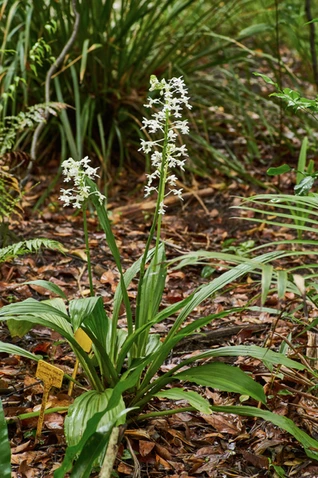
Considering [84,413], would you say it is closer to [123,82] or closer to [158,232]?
[158,232]

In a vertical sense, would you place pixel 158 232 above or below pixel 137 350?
above

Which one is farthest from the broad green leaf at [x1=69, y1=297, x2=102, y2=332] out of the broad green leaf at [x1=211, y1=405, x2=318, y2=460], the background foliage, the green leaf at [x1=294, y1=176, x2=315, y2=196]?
the background foliage

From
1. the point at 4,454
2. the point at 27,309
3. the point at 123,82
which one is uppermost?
the point at 123,82

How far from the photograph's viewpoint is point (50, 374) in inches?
72.8

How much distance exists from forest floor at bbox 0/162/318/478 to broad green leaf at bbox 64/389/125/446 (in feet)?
0.60

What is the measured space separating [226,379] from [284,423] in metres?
0.20

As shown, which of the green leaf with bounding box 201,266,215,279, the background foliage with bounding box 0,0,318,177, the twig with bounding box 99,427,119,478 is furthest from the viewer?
the background foliage with bounding box 0,0,318,177

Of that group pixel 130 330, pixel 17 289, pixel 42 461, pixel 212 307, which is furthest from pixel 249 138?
Answer: pixel 42 461

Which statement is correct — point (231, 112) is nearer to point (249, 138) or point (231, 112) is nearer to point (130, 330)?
point (249, 138)

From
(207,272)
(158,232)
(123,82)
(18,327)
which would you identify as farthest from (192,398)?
(123,82)

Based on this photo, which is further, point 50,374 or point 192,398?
point 50,374

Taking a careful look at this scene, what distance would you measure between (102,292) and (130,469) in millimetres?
1188

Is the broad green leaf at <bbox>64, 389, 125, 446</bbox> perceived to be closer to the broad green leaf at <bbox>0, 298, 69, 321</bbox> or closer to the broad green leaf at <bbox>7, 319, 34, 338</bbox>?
the broad green leaf at <bbox>0, 298, 69, 321</bbox>

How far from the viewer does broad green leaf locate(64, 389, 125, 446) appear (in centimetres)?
167
